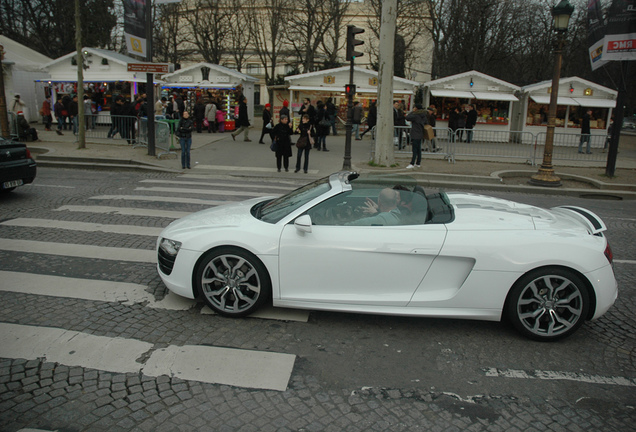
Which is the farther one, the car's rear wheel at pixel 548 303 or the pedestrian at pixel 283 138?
the pedestrian at pixel 283 138

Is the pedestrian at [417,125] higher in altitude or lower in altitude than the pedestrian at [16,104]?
lower

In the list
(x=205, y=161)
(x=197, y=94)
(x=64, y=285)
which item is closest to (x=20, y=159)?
(x=64, y=285)

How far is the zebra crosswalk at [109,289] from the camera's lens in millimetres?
3896

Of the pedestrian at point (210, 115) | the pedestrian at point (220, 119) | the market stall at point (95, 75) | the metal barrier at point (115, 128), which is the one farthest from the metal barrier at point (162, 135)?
the market stall at point (95, 75)

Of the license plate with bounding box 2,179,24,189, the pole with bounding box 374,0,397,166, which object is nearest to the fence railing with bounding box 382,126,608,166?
the pole with bounding box 374,0,397,166

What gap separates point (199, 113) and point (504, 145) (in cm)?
1416

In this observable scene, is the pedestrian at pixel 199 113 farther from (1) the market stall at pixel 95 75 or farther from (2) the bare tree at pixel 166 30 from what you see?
(2) the bare tree at pixel 166 30

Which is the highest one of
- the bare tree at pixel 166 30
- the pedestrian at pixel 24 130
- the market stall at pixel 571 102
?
the bare tree at pixel 166 30

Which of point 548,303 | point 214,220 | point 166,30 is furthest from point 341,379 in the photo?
point 166,30

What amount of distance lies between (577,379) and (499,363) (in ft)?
1.87

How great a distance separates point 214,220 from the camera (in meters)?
5.04

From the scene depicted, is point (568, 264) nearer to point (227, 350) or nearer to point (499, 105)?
point (227, 350)

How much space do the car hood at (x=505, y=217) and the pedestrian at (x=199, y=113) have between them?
20434 millimetres

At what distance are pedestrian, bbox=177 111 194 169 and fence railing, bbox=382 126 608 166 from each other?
7.24m
